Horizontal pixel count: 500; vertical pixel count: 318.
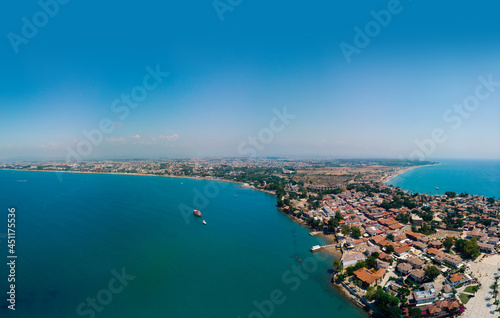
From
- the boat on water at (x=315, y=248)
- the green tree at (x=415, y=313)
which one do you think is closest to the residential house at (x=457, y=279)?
the green tree at (x=415, y=313)

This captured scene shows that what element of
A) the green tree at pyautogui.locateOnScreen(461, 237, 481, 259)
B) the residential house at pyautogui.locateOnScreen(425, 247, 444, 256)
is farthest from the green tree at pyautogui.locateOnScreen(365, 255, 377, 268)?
the green tree at pyautogui.locateOnScreen(461, 237, 481, 259)

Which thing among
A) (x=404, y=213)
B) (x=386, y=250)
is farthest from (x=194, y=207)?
(x=404, y=213)

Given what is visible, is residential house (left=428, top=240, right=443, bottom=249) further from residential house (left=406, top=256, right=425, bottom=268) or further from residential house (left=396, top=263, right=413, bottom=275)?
residential house (left=396, top=263, right=413, bottom=275)

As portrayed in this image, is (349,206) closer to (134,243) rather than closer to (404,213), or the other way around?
(404,213)

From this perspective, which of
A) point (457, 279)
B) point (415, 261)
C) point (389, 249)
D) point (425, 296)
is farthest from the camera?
point (389, 249)

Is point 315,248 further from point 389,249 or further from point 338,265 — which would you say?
point 389,249
